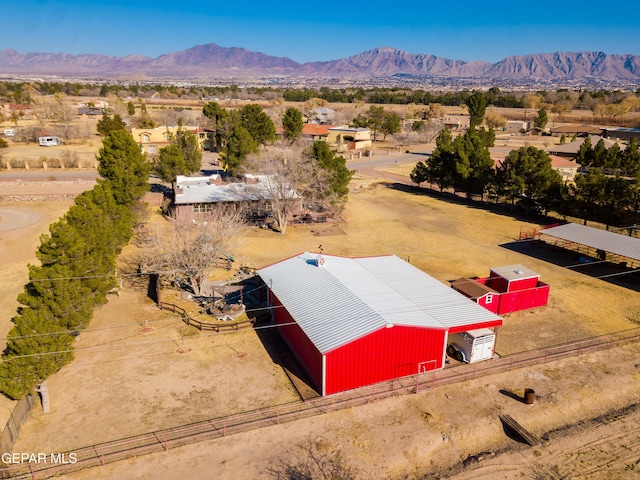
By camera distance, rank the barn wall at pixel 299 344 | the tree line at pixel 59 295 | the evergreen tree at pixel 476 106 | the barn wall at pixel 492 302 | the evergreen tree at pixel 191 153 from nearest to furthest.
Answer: the tree line at pixel 59 295
the barn wall at pixel 299 344
the barn wall at pixel 492 302
the evergreen tree at pixel 191 153
the evergreen tree at pixel 476 106

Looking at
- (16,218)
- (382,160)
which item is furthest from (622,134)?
(16,218)

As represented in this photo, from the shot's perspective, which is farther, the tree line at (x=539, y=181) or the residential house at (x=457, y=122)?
the residential house at (x=457, y=122)

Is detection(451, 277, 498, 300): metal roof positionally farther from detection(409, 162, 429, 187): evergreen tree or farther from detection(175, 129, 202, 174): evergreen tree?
detection(175, 129, 202, 174): evergreen tree

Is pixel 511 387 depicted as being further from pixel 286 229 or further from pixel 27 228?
pixel 27 228

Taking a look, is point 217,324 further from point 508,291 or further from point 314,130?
point 314,130

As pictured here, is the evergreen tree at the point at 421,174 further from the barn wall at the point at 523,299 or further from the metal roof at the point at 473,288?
the metal roof at the point at 473,288

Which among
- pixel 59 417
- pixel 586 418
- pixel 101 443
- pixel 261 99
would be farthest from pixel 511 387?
pixel 261 99

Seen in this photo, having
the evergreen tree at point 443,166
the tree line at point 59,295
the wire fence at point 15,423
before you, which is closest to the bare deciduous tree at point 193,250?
the tree line at point 59,295
